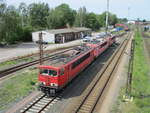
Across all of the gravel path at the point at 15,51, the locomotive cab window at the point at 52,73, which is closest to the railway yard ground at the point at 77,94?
the locomotive cab window at the point at 52,73

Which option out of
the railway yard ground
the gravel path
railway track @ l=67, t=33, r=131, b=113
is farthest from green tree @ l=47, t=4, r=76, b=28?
railway track @ l=67, t=33, r=131, b=113

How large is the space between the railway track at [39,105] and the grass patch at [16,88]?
184 cm

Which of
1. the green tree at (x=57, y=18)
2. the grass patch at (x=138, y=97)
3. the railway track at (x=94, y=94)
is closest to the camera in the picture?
the railway track at (x=94, y=94)

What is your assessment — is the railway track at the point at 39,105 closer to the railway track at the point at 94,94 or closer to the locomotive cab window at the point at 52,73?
the railway track at the point at 94,94

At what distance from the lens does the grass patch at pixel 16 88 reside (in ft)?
52.4

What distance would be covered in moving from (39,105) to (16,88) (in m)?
4.85

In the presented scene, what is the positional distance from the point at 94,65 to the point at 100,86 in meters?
9.45

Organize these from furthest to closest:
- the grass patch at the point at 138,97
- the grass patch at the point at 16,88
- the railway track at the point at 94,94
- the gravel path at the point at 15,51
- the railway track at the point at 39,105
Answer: the gravel path at the point at 15,51, the grass patch at the point at 16,88, the grass patch at the point at 138,97, the railway track at the point at 94,94, the railway track at the point at 39,105

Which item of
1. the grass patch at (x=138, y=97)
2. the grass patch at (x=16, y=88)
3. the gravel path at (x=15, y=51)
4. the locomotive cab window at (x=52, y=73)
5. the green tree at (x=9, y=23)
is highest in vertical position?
the green tree at (x=9, y=23)

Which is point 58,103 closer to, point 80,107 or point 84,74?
point 80,107

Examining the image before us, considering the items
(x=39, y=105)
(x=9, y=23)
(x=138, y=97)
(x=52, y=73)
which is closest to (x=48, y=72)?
(x=52, y=73)

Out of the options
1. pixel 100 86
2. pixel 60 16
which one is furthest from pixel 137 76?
pixel 60 16

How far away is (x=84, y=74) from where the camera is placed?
24047mm

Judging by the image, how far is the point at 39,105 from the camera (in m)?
15.1
